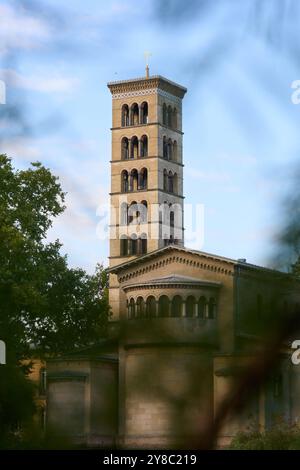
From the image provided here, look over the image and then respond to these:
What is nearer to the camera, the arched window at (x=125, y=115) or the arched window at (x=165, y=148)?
the arched window at (x=165, y=148)

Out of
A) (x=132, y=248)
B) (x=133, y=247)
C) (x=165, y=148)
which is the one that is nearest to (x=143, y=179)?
(x=165, y=148)

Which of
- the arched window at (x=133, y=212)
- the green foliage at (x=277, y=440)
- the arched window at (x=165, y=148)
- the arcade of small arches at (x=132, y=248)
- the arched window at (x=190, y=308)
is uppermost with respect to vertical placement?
the arched window at (x=165, y=148)

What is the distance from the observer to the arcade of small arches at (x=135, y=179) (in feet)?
224

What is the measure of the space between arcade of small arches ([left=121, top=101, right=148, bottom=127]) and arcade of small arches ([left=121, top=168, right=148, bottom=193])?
3.01m

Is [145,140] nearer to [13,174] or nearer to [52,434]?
[13,174]

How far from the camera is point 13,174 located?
38.7 metres

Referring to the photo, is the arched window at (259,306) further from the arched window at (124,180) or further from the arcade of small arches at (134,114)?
the arcade of small arches at (134,114)

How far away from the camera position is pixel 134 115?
228 feet

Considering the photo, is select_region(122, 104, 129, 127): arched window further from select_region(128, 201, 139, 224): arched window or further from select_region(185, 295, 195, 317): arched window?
select_region(128, 201, 139, 224): arched window

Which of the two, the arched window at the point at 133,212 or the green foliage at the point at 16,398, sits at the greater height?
the arched window at the point at 133,212

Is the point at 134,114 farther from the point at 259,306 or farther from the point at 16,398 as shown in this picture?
the point at 259,306

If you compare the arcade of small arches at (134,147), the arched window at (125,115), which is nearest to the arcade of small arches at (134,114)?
the arched window at (125,115)

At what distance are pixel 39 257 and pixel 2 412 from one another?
35.7 m

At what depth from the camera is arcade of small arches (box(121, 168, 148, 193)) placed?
2689 inches
